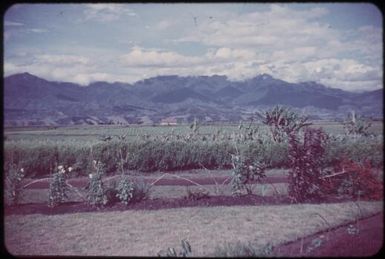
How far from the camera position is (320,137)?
35.7 feet

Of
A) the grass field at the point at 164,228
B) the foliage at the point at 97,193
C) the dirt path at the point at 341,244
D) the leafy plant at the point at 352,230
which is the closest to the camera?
the dirt path at the point at 341,244

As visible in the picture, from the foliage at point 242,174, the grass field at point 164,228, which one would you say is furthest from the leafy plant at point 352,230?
the foliage at point 242,174

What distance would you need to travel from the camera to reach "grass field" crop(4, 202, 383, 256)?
797 cm

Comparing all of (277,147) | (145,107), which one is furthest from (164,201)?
(145,107)

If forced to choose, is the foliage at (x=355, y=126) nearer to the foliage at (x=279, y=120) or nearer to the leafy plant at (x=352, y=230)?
the foliage at (x=279, y=120)

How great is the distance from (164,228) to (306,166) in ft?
13.9

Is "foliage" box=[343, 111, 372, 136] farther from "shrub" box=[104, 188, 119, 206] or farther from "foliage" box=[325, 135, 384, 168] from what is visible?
"shrub" box=[104, 188, 119, 206]

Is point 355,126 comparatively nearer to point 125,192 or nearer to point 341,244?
point 125,192

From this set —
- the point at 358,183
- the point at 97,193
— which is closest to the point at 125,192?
the point at 97,193

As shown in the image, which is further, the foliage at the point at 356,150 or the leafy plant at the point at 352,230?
the foliage at the point at 356,150

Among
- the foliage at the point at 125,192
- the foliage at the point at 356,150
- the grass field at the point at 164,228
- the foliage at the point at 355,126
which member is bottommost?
the grass field at the point at 164,228

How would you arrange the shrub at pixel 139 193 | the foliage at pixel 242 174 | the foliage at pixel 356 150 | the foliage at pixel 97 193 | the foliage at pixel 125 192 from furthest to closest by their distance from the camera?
the foliage at pixel 356 150 → the foliage at pixel 242 174 → the shrub at pixel 139 193 → the foliage at pixel 125 192 → the foliage at pixel 97 193

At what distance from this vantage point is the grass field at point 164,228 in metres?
7.97

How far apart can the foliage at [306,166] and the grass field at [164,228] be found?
1.51 feet
